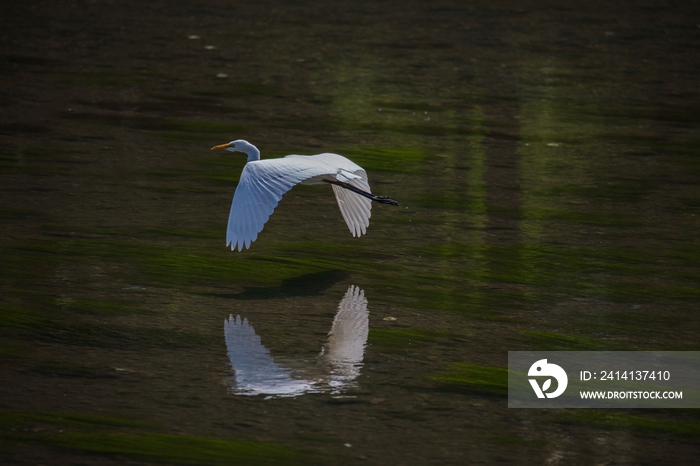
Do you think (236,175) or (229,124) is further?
(229,124)

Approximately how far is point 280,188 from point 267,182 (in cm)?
6

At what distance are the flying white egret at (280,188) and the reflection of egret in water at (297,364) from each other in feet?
1.13

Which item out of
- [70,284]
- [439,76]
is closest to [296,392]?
[70,284]

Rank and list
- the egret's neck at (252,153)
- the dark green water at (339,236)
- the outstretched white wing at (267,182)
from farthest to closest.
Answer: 1. the egret's neck at (252,153)
2. the outstretched white wing at (267,182)
3. the dark green water at (339,236)

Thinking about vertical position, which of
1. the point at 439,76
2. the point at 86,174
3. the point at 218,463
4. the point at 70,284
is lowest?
the point at 218,463

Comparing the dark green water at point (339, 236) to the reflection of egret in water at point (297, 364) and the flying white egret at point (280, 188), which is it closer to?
the reflection of egret in water at point (297, 364)

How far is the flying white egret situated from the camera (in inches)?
139

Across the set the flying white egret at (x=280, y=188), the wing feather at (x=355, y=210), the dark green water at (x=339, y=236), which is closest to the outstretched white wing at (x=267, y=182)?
the flying white egret at (x=280, y=188)

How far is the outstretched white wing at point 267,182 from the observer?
11.5 feet

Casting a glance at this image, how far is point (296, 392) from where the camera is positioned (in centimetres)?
286

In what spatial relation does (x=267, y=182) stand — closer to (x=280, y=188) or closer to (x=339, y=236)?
(x=280, y=188)

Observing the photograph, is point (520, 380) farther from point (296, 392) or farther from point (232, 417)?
point (232, 417)

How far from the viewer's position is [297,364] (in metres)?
3.06

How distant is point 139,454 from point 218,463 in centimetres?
20
